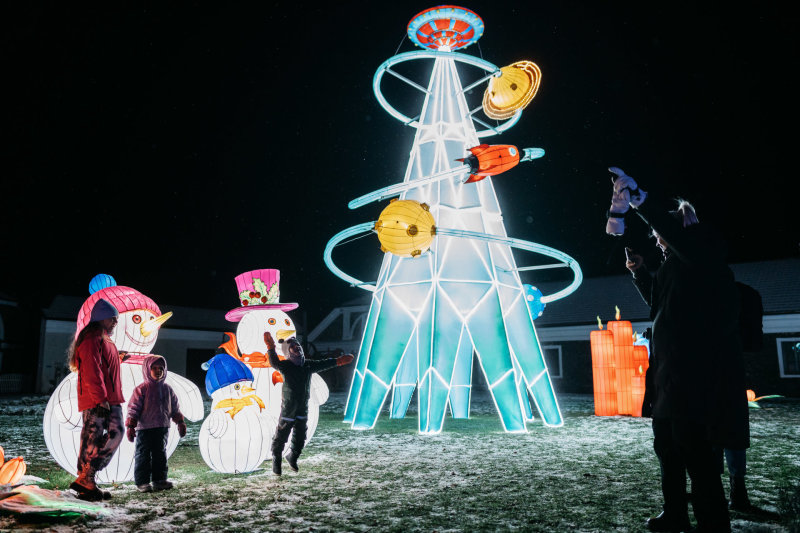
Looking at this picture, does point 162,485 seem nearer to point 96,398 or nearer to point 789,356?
point 96,398

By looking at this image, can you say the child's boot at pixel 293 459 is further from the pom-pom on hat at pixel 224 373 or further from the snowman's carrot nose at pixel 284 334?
the snowman's carrot nose at pixel 284 334

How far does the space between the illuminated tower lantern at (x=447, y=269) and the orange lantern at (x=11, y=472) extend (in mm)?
6406

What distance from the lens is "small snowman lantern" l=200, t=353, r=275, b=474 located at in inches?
264

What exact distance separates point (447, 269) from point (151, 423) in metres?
7.08

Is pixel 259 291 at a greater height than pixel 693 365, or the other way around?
pixel 259 291

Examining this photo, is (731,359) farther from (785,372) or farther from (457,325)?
(785,372)

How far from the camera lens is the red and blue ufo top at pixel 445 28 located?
12312mm

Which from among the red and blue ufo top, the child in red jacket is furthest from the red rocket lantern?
the child in red jacket

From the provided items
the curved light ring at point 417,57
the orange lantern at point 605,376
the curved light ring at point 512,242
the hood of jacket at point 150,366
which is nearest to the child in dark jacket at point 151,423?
the hood of jacket at point 150,366

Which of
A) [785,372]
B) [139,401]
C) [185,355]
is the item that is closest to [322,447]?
[139,401]

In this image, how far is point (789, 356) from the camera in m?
21.3

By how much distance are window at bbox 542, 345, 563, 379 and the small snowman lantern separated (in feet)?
67.6

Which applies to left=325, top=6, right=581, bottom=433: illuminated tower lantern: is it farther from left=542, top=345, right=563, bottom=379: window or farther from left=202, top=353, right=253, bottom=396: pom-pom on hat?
left=542, top=345, right=563, bottom=379: window

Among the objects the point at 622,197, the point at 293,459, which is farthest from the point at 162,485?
the point at 622,197
